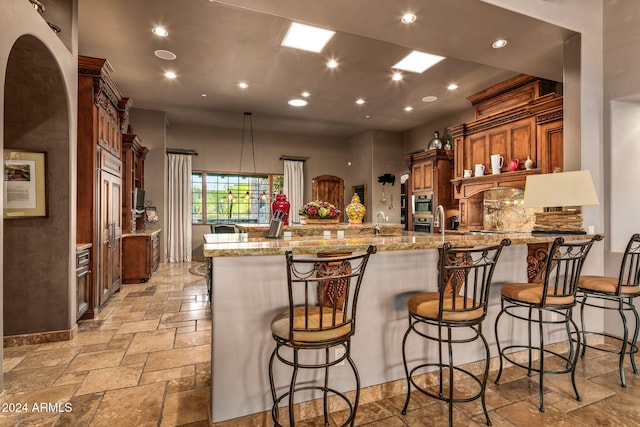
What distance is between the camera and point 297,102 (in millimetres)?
6297

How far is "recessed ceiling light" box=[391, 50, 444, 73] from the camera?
438 centimetres

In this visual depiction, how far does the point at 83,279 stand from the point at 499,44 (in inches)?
193

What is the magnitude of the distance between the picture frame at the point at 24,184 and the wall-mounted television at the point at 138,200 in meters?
3.01

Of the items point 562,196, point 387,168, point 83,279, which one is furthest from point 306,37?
point 387,168

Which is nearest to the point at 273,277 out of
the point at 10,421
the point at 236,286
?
the point at 236,286

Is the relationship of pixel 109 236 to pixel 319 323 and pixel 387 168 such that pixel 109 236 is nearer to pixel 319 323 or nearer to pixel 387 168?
pixel 319 323

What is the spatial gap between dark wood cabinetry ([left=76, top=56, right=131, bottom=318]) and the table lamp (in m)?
4.45

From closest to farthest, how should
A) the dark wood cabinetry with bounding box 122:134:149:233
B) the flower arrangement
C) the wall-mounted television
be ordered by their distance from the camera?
the flower arrangement < the dark wood cabinetry with bounding box 122:134:149:233 < the wall-mounted television

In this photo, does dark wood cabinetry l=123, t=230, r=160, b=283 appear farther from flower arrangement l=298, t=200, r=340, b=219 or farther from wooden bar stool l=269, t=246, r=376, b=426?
wooden bar stool l=269, t=246, r=376, b=426

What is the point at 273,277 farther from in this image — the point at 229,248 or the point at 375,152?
the point at 375,152

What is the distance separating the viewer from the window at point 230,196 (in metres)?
8.27

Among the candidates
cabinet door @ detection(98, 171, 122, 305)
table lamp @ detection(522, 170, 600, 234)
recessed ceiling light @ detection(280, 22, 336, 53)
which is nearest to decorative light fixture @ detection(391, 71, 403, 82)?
recessed ceiling light @ detection(280, 22, 336, 53)

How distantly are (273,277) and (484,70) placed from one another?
4.68 metres

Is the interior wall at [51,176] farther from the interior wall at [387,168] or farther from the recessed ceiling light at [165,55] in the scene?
the interior wall at [387,168]
